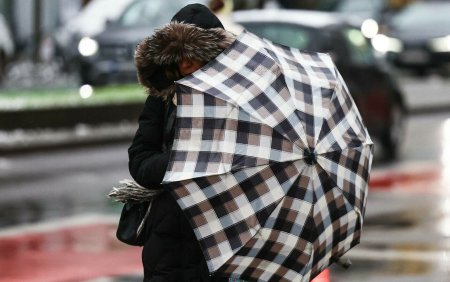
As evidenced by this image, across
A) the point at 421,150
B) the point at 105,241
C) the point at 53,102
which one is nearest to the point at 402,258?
the point at 105,241

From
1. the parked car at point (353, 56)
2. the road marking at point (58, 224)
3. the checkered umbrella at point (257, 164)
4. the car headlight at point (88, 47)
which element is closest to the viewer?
the checkered umbrella at point (257, 164)

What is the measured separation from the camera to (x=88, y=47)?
21.1m

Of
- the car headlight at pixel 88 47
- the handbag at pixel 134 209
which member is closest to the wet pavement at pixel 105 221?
the handbag at pixel 134 209

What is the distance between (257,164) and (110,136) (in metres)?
13.5

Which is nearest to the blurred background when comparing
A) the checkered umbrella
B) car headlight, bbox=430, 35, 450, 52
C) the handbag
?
car headlight, bbox=430, 35, 450, 52

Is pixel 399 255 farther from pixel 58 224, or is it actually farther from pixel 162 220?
pixel 162 220

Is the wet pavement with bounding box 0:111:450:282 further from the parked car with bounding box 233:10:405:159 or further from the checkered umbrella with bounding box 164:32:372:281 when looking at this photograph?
the checkered umbrella with bounding box 164:32:372:281

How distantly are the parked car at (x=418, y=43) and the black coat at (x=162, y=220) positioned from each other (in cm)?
2658

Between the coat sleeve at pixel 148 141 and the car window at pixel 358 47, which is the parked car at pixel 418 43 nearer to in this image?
the car window at pixel 358 47

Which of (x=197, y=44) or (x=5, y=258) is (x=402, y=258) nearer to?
(x=5, y=258)

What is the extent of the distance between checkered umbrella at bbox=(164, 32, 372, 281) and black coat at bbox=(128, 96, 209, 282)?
0.23 m

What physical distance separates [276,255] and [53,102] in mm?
13654

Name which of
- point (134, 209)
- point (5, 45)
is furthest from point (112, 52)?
point (134, 209)

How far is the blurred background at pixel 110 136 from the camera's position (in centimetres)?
941
